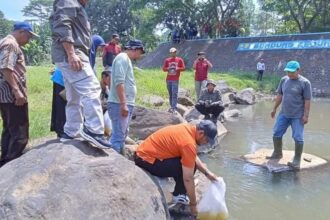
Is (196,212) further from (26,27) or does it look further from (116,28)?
(116,28)

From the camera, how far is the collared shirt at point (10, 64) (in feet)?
14.8

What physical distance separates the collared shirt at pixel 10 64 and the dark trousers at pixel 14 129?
122 millimetres

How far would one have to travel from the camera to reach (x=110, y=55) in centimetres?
1017

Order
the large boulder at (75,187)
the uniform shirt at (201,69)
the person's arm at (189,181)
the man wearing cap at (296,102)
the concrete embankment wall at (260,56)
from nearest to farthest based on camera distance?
the large boulder at (75,187) → the person's arm at (189,181) → the man wearing cap at (296,102) → the uniform shirt at (201,69) → the concrete embankment wall at (260,56)

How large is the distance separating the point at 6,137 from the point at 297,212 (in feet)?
11.6

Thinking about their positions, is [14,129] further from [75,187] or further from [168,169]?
[168,169]

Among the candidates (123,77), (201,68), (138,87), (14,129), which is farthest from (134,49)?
(138,87)

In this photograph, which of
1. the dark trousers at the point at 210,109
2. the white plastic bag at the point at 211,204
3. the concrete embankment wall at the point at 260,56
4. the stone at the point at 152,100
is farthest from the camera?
the concrete embankment wall at the point at 260,56

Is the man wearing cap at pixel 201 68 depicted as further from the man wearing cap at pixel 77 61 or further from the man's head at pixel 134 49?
the man wearing cap at pixel 77 61

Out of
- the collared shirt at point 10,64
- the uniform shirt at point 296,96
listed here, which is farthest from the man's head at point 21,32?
the uniform shirt at point 296,96

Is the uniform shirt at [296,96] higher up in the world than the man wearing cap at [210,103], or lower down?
higher up

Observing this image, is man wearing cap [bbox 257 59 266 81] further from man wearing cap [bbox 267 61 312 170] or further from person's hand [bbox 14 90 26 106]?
person's hand [bbox 14 90 26 106]

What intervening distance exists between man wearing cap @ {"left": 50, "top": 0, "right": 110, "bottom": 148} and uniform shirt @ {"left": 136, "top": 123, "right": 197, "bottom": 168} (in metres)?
0.56

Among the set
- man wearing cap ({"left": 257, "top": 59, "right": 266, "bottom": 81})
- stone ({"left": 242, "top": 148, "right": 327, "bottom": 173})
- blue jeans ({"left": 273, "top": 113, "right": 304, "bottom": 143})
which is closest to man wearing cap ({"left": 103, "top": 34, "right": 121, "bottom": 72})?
stone ({"left": 242, "top": 148, "right": 327, "bottom": 173})
